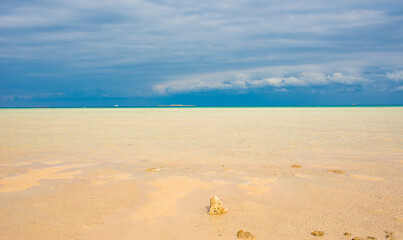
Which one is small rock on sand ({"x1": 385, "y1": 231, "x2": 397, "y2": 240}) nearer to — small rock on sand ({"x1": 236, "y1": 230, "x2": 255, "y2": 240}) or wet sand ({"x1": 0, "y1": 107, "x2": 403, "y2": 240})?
wet sand ({"x1": 0, "y1": 107, "x2": 403, "y2": 240})

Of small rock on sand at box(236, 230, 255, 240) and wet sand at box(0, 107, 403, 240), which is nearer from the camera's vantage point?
small rock on sand at box(236, 230, 255, 240)

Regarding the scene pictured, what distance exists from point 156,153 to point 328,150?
586 cm

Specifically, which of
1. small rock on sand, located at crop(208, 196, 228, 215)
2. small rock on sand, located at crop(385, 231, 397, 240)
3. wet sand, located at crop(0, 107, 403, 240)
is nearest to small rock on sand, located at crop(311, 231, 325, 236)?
wet sand, located at crop(0, 107, 403, 240)

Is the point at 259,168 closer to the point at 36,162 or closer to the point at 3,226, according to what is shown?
the point at 3,226

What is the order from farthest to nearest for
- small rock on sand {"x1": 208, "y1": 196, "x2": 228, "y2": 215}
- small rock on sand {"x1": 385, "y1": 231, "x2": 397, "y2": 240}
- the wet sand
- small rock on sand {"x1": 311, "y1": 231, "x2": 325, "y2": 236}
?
small rock on sand {"x1": 208, "y1": 196, "x2": 228, "y2": 215}, the wet sand, small rock on sand {"x1": 311, "y1": 231, "x2": 325, "y2": 236}, small rock on sand {"x1": 385, "y1": 231, "x2": 397, "y2": 240}

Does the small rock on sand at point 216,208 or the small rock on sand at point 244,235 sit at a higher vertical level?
the small rock on sand at point 216,208

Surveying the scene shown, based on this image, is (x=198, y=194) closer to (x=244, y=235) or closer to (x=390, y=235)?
(x=244, y=235)

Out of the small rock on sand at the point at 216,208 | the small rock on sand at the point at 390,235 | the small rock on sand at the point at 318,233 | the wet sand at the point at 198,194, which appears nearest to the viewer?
the small rock on sand at the point at 390,235

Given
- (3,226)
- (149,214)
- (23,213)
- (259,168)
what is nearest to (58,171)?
(23,213)

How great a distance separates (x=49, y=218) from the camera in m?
4.65

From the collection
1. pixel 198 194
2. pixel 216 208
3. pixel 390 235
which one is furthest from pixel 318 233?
pixel 198 194

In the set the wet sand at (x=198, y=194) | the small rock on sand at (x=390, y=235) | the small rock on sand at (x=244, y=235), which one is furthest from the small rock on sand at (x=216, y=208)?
the small rock on sand at (x=390, y=235)

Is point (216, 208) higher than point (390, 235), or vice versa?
point (216, 208)

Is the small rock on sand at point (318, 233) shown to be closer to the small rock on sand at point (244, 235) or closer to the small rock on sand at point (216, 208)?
the small rock on sand at point (244, 235)
